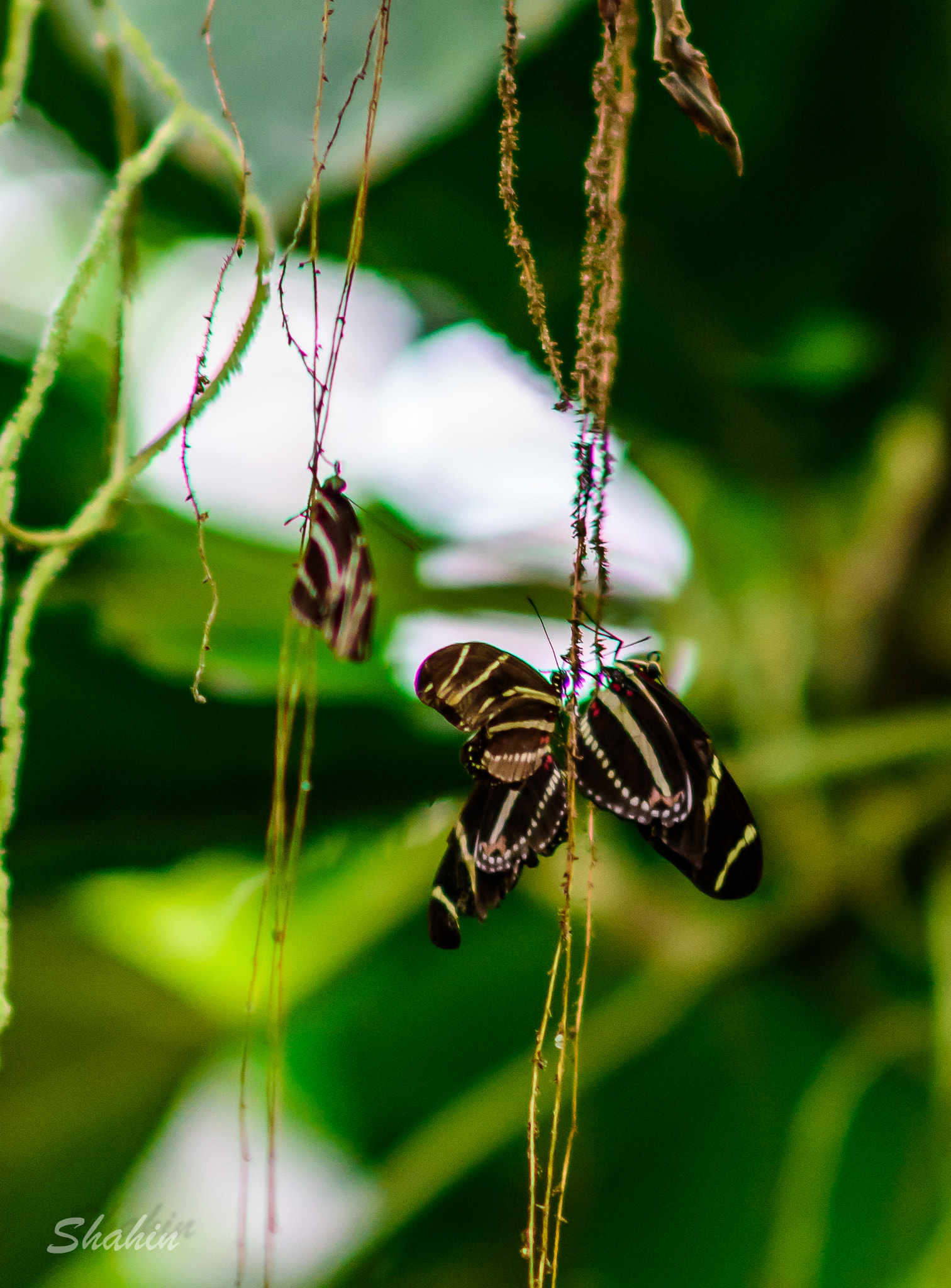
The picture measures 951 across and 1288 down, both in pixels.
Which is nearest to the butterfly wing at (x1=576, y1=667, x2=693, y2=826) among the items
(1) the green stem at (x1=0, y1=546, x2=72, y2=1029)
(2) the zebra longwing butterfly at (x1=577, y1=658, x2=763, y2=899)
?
(2) the zebra longwing butterfly at (x1=577, y1=658, x2=763, y2=899)

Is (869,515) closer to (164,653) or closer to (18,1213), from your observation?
(164,653)

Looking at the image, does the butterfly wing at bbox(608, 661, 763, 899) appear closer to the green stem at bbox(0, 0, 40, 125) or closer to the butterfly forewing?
the butterfly forewing

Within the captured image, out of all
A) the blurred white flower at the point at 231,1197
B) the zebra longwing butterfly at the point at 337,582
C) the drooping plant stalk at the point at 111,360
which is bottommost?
the blurred white flower at the point at 231,1197

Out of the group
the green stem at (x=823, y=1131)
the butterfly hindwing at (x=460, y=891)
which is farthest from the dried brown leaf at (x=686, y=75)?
the green stem at (x=823, y=1131)

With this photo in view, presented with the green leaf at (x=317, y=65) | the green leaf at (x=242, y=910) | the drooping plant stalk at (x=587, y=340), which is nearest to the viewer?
the drooping plant stalk at (x=587, y=340)

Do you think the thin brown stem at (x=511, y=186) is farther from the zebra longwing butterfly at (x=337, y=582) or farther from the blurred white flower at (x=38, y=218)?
the blurred white flower at (x=38, y=218)

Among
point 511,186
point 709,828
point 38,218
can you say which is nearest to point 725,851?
point 709,828

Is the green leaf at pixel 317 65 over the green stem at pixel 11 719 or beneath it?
over
